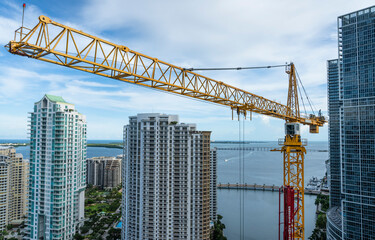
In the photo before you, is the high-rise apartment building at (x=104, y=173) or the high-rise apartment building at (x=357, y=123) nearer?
the high-rise apartment building at (x=357, y=123)

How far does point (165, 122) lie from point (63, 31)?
8.70 meters

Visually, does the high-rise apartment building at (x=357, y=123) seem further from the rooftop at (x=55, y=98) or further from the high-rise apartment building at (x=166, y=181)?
the rooftop at (x=55, y=98)

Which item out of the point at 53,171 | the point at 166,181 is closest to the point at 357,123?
the point at 166,181

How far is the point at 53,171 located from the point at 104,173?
1892cm

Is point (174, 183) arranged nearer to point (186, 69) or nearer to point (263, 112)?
point (263, 112)

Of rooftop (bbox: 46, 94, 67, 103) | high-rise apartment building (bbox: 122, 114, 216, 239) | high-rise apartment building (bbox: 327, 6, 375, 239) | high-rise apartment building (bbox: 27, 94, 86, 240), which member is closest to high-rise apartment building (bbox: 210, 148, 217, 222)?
high-rise apartment building (bbox: 122, 114, 216, 239)

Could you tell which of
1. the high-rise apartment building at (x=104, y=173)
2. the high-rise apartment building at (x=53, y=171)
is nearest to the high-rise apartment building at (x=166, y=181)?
the high-rise apartment building at (x=53, y=171)

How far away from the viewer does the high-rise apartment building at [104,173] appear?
32.1m

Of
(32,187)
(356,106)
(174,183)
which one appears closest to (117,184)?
(32,187)

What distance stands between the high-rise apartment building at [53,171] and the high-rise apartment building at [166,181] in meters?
3.41

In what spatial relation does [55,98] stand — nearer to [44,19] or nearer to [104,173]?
[44,19]

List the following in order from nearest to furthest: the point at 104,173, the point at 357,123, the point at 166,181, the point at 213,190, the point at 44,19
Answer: the point at 44,19, the point at 357,123, the point at 166,181, the point at 213,190, the point at 104,173

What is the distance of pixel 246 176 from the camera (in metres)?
39.7

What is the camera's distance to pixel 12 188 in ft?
62.8
